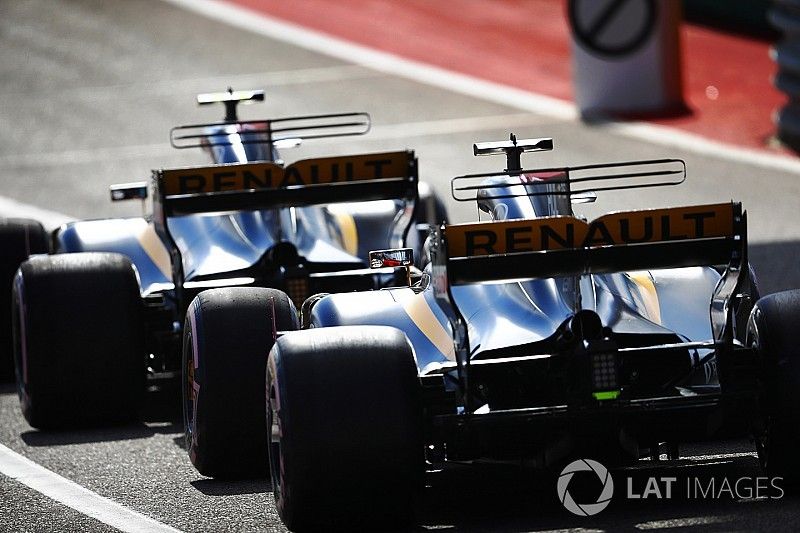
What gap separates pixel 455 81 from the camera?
2088cm

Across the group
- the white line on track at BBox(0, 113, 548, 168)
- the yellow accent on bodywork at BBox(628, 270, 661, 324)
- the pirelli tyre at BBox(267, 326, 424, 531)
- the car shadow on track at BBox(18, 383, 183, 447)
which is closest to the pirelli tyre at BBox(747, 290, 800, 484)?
the yellow accent on bodywork at BBox(628, 270, 661, 324)

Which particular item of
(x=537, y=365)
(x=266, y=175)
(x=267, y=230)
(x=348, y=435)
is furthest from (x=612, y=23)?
(x=348, y=435)

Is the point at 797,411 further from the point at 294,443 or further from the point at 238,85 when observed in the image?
the point at 238,85

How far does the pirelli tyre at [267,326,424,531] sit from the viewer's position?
6.28 m

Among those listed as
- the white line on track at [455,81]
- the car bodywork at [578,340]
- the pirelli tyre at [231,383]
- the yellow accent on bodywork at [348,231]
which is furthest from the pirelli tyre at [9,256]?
the white line on track at [455,81]

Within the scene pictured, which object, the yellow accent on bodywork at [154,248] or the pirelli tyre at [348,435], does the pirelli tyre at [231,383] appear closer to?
the pirelli tyre at [348,435]

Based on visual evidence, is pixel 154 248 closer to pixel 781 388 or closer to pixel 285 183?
pixel 285 183

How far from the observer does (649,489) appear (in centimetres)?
701

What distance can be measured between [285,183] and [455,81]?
1141cm

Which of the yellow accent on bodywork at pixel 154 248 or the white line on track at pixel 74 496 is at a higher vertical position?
the yellow accent on bodywork at pixel 154 248

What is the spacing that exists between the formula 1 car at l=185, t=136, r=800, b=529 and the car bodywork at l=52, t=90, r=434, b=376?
6.77 feet

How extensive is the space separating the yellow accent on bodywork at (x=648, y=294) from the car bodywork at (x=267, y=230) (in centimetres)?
222

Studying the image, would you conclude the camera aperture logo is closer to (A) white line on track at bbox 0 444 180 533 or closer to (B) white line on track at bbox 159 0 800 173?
(A) white line on track at bbox 0 444 180 533

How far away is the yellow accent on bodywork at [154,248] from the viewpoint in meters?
10.2
